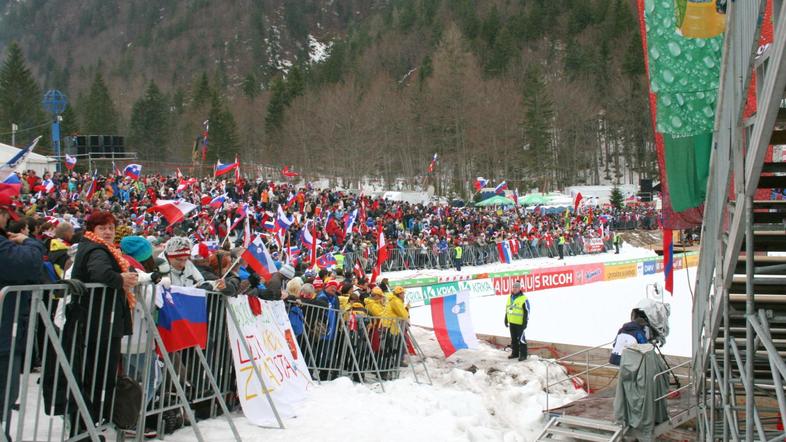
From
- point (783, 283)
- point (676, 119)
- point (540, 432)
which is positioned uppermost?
point (676, 119)

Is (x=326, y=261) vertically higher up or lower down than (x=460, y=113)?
lower down

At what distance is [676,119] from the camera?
24.9 ft

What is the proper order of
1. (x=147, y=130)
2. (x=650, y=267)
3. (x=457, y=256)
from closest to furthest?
(x=457, y=256) < (x=650, y=267) < (x=147, y=130)

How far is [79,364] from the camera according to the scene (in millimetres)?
5441

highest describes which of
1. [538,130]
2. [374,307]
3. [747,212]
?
[538,130]

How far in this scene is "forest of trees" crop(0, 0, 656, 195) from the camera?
75.4m

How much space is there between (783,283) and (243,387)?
510 cm

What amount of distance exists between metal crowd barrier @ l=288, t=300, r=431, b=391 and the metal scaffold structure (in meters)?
4.88

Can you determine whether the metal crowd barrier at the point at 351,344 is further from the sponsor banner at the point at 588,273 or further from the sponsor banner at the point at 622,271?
the sponsor banner at the point at 622,271

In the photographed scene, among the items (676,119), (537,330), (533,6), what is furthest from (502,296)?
(533,6)

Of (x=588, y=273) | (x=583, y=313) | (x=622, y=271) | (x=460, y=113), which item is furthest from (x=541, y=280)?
(x=460, y=113)

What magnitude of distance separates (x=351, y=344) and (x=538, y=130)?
224 ft

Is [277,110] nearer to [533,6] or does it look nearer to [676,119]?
[533,6]

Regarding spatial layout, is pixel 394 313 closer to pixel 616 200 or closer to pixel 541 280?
pixel 541 280
